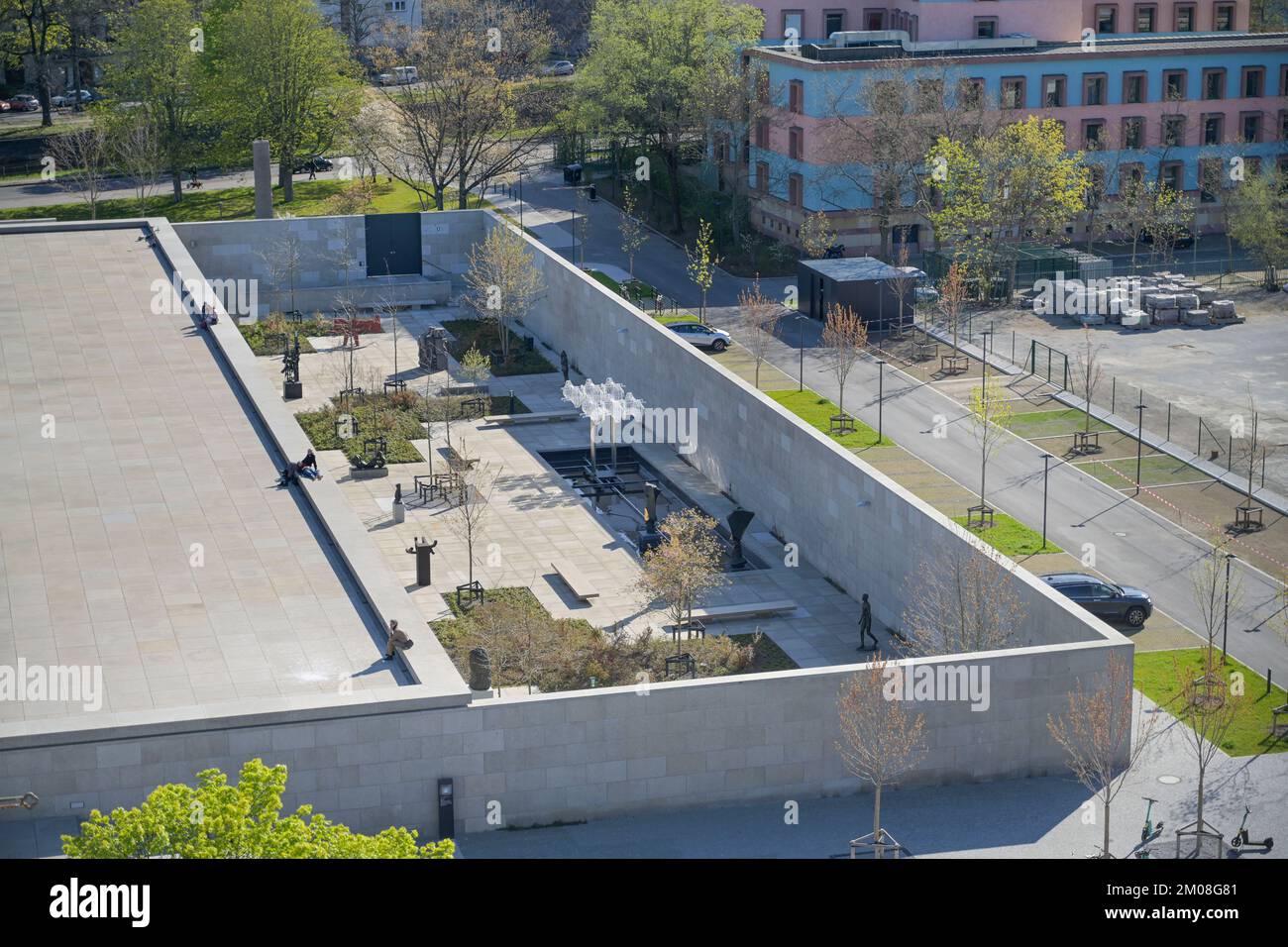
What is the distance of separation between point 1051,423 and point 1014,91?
1419 inches

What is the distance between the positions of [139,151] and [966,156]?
2038 inches

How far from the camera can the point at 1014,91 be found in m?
100

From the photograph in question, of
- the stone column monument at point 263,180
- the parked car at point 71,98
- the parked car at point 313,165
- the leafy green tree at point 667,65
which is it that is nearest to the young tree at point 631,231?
the leafy green tree at point 667,65

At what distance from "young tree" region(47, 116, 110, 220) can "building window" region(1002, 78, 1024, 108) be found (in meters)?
53.2

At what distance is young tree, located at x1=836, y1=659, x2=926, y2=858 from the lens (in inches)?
1383

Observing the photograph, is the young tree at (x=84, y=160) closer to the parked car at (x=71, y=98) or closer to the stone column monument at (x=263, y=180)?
the stone column monument at (x=263, y=180)

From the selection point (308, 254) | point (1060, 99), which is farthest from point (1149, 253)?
point (308, 254)

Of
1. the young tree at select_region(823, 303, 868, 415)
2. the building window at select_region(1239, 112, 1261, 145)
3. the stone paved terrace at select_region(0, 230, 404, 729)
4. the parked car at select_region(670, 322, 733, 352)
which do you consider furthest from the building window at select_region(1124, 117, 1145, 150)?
the stone paved terrace at select_region(0, 230, 404, 729)

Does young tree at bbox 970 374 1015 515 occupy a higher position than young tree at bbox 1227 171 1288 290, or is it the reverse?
young tree at bbox 1227 171 1288 290

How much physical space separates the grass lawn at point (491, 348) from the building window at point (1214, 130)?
160 feet

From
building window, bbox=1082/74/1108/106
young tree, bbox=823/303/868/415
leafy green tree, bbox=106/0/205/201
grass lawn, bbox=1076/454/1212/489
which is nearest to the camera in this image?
grass lawn, bbox=1076/454/1212/489

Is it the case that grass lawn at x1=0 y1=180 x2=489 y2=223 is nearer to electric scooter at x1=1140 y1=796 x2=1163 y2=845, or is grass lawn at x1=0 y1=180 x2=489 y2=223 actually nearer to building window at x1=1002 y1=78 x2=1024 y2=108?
building window at x1=1002 y1=78 x2=1024 y2=108

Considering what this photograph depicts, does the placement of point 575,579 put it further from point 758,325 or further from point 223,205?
point 223,205

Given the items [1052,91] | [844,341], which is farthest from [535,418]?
[1052,91]
